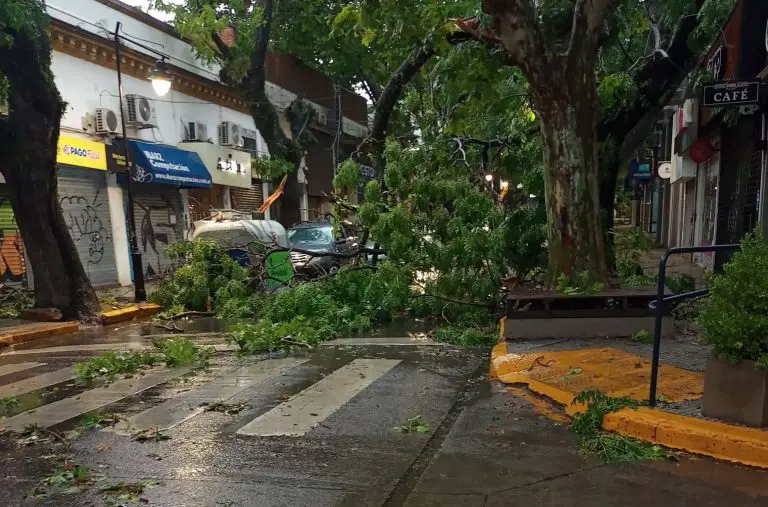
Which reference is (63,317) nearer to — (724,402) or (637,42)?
(724,402)

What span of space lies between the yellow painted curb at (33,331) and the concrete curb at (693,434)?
9994 millimetres

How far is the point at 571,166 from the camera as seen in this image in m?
7.80

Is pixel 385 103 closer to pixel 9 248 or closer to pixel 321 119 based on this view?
pixel 9 248

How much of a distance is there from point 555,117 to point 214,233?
31.1 feet

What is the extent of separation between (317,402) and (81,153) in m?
13.7

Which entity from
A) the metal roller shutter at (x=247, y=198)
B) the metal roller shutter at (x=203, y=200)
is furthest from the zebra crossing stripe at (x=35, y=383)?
the metal roller shutter at (x=247, y=198)

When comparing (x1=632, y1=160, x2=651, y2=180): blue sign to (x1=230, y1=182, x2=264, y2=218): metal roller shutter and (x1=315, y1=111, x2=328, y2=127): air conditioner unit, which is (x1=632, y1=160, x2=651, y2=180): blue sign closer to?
(x1=315, y1=111, x2=328, y2=127): air conditioner unit

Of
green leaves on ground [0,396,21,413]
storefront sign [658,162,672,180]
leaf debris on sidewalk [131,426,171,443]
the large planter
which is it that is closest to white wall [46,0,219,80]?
green leaves on ground [0,396,21,413]

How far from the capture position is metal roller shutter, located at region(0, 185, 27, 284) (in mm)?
15258

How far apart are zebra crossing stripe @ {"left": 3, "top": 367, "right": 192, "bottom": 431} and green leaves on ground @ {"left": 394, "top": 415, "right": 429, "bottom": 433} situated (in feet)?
10.4

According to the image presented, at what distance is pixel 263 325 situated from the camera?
9539mm

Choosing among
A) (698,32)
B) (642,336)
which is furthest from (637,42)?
(642,336)

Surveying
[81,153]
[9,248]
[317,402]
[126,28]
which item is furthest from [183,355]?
[126,28]

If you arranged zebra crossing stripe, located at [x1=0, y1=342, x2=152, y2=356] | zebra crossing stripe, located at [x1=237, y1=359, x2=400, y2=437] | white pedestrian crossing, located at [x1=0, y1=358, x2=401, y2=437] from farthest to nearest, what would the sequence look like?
zebra crossing stripe, located at [x1=0, y1=342, x2=152, y2=356], white pedestrian crossing, located at [x1=0, y1=358, x2=401, y2=437], zebra crossing stripe, located at [x1=237, y1=359, x2=400, y2=437]
